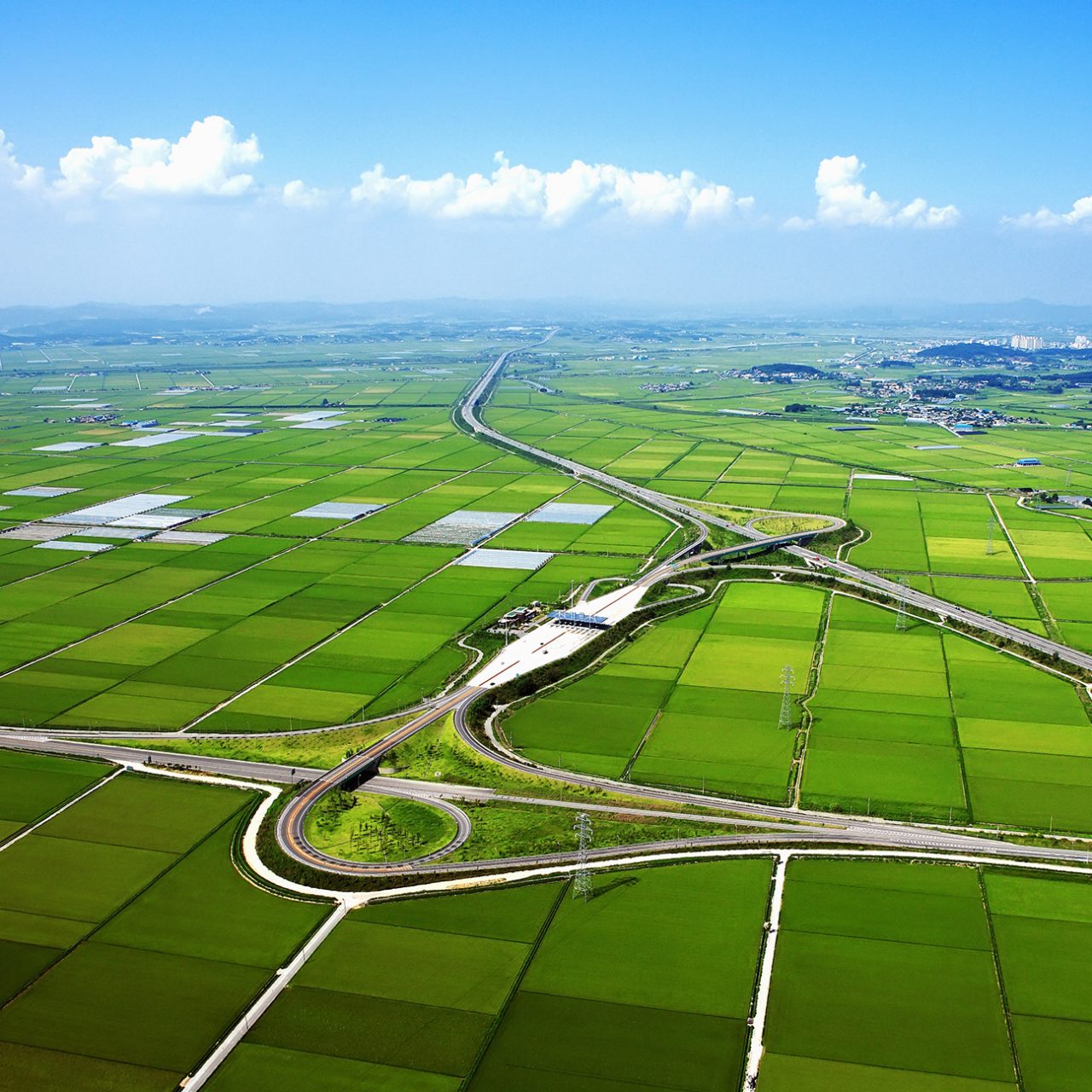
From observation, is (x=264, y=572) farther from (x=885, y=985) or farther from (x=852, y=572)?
(x=885, y=985)

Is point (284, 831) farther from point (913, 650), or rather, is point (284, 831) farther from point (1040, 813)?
point (913, 650)

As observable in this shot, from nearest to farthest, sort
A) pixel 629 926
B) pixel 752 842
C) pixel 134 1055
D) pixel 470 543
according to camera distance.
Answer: pixel 134 1055
pixel 629 926
pixel 752 842
pixel 470 543

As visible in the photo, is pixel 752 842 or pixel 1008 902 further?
pixel 752 842

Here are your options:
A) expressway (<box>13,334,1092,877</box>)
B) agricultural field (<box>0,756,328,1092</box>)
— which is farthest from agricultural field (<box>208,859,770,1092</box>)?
expressway (<box>13,334,1092,877</box>)

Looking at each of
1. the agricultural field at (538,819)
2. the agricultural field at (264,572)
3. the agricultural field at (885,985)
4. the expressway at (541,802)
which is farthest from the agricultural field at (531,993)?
the agricultural field at (264,572)

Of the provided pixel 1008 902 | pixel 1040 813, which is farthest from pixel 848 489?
pixel 1008 902

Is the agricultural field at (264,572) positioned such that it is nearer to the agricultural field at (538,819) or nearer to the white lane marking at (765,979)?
the agricultural field at (538,819)

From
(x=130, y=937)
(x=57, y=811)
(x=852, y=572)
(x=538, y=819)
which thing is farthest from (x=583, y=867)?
(x=852, y=572)

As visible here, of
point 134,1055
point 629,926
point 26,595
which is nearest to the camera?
point 134,1055
